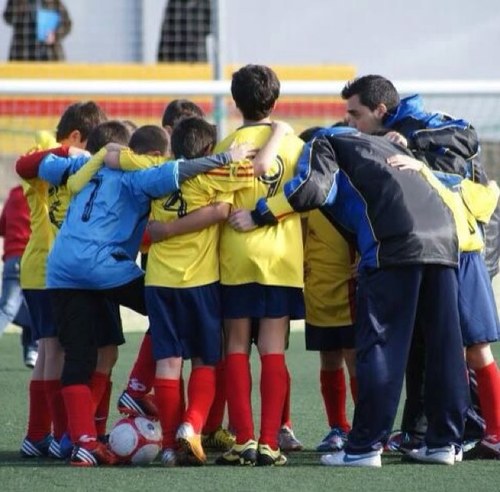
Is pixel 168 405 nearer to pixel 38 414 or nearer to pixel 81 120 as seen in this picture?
A: pixel 38 414

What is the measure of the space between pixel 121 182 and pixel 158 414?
0.99 meters

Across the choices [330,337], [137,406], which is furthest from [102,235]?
[330,337]

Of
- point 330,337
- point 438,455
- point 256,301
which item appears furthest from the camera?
point 330,337

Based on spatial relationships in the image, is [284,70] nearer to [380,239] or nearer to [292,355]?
[292,355]

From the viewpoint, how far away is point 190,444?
6.29 m

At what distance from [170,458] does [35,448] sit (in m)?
0.73

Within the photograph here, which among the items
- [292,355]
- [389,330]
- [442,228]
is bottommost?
[292,355]

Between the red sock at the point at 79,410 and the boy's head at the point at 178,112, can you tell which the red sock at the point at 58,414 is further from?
the boy's head at the point at 178,112

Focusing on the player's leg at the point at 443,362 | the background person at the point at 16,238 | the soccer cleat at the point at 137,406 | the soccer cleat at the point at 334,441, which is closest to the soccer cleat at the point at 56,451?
the soccer cleat at the point at 137,406

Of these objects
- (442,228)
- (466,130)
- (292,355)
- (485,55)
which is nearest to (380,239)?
(442,228)

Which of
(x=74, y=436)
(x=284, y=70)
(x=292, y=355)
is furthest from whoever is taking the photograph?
(x=284, y=70)

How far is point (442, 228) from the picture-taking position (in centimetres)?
623

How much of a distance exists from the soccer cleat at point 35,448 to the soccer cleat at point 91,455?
0.33 m

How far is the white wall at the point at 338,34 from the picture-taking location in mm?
15415
